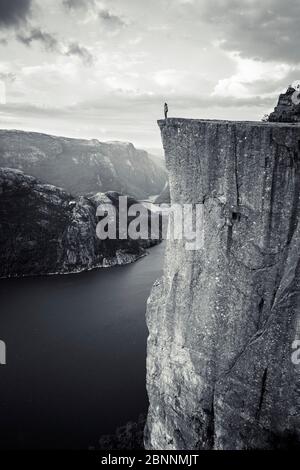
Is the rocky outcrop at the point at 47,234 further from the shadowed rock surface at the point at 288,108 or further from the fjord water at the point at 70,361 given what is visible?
the shadowed rock surface at the point at 288,108

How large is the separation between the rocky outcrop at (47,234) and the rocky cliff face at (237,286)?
7651 cm

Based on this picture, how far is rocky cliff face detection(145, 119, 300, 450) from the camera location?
22250mm

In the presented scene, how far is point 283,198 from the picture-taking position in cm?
2205

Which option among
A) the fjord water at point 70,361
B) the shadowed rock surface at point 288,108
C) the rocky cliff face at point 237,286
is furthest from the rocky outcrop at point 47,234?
the shadowed rock surface at point 288,108

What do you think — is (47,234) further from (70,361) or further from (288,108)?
(288,108)

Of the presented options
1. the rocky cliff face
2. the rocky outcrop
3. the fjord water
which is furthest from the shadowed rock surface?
the rocky outcrop

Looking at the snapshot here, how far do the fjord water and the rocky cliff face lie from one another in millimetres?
16718

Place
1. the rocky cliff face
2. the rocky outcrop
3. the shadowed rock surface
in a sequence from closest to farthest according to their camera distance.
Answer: the rocky cliff face
the shadowed rock surface
the rocky outcrop

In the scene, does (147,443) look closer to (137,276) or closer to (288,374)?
(288,374)

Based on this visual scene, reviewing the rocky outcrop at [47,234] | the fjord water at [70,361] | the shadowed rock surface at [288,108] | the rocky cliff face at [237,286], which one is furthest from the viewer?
the rocky outcrop at [47,234]

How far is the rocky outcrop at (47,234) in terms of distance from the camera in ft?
324

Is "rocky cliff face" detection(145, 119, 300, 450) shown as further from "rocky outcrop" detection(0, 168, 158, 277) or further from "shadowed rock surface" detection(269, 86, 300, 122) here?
"rocky outcrop" detection(0, 168, 158, 277)

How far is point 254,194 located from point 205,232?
468cm
